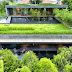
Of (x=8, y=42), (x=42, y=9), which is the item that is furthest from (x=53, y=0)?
(x=8, y=42)

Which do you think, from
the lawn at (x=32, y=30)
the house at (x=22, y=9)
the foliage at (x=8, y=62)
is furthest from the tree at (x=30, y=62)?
the house at (x=22, y=9)

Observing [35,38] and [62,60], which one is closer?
[62,60]

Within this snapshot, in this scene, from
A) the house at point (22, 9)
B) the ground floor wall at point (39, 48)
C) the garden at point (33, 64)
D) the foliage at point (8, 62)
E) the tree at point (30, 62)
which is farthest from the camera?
the house at point (22, 9)

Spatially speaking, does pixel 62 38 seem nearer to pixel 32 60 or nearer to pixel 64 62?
pixel 64 62

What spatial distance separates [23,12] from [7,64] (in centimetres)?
1914

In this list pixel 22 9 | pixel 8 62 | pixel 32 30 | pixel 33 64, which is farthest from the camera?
pixel 22 9

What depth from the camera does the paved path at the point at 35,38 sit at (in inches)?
498

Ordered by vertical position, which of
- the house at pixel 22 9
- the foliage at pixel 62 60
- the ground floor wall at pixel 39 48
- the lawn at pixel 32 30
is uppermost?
the house at pixel 22 9

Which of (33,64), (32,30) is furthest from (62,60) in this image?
(32,30)

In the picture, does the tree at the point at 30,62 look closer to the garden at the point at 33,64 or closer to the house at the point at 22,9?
the garden at the point at 33,64

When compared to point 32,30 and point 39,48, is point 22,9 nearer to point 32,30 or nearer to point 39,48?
point 32,30

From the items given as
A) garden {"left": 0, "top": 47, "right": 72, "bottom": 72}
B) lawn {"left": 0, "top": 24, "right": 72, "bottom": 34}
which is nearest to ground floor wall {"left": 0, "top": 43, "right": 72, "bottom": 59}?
lawn {"left": 0, "top": 24, "right": 72, "bottom": 34}

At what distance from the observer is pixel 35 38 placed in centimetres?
1309

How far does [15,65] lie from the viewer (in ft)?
28.0
